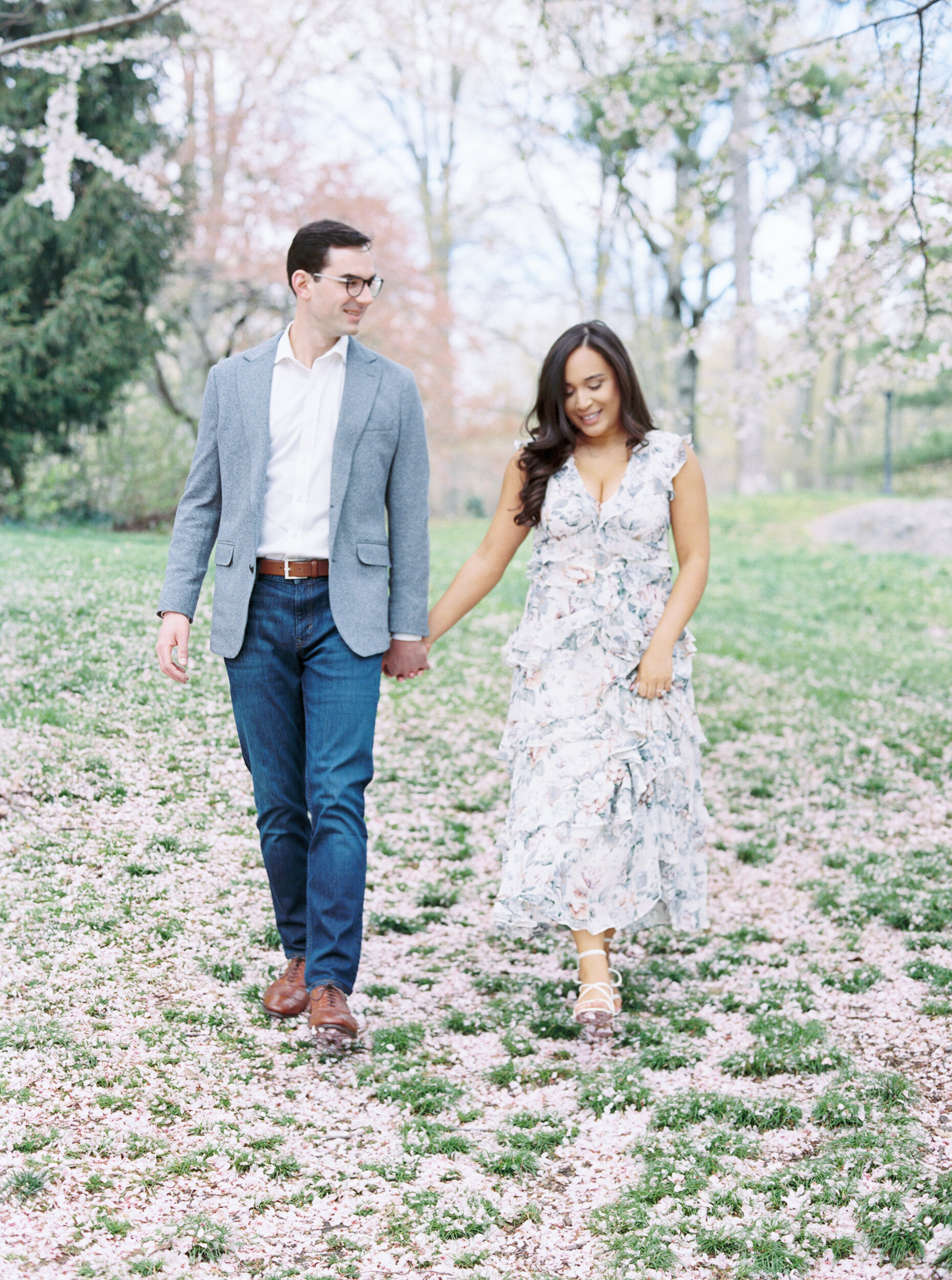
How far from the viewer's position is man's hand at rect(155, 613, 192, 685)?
3.54 metres

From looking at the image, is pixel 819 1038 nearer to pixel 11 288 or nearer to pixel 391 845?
pixel 391 845

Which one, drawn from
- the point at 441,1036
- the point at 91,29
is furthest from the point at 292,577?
the point at 91,29

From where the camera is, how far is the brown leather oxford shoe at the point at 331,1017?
3420 millimetres

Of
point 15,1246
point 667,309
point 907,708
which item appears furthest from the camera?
point 667,309

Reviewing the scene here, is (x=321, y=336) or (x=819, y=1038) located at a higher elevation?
(x=321, y=336)

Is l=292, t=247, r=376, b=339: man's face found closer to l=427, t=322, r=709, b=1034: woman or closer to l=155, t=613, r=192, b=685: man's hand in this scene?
l=427, t=322, r=709, b=1034: woman

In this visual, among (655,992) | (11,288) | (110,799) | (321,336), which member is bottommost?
(655,992)

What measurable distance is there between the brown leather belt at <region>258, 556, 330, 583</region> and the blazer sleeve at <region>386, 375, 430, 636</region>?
263mm

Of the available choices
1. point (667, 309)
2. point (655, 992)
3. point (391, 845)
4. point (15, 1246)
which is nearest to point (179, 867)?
point (391, 845)

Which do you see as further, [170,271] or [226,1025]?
[170,271]

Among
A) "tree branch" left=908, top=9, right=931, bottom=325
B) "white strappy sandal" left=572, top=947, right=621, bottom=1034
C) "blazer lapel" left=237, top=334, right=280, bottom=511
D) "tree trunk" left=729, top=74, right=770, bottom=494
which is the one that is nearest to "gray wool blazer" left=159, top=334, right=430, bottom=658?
"blazer lapel" left=237, top=334, right=280, bottom=511

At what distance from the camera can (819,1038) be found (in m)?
3.80

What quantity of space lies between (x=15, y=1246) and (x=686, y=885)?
2.32 m

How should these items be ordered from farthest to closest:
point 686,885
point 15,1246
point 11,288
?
point 11,288
point 686,885
point 15,1246
